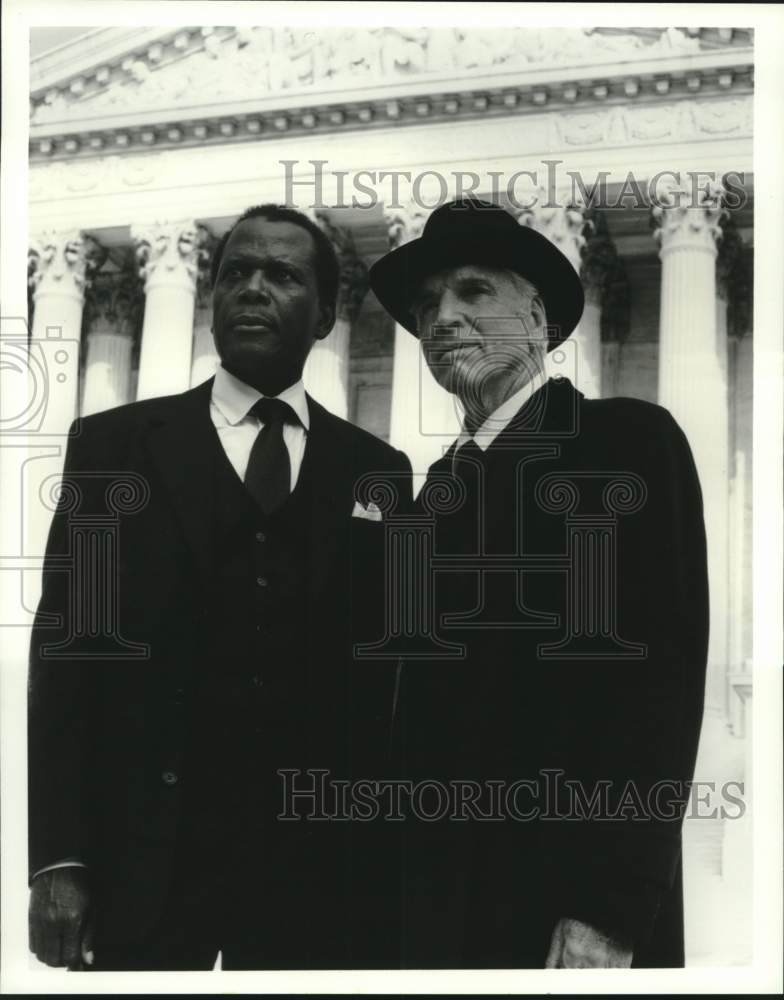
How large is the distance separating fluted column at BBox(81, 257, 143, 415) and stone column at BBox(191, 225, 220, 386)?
35 centimetres

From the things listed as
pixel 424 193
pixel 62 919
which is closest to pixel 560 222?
pixel 424 193

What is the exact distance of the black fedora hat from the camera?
635cm

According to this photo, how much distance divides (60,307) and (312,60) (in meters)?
1.72

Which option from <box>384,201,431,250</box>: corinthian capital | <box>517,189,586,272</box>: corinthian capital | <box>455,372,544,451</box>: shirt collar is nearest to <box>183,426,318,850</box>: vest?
<box>455,372,544,451</box>: shirt collar

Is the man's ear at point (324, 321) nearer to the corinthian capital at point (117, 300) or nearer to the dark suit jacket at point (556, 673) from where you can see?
the dark suit jacket at point (556, 673)

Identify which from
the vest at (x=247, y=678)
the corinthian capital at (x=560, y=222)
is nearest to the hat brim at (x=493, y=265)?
the corinthian capital at (x=560, y=222)

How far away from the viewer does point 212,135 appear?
6859 mm

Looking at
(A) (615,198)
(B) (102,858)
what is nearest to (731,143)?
(A) (615,198)

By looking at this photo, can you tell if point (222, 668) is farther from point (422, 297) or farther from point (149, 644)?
point (422, 297)

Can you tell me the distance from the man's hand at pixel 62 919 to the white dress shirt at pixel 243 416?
1981 millimetres

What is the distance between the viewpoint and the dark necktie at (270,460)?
6.22m

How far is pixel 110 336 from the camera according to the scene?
6.83 metres

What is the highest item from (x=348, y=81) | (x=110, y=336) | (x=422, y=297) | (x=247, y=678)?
(x=348, y=81)

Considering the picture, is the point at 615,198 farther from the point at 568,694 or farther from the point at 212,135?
the point at 568,694
